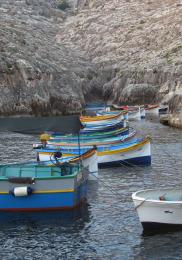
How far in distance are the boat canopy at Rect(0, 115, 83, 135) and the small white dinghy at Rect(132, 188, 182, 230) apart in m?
9.27

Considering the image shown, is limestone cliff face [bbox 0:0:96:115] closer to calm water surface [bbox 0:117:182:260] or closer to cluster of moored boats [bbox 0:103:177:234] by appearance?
cluster of moored boats [bbox 0:103:177:234]

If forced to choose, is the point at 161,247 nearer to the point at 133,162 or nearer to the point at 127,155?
the point at 133,162

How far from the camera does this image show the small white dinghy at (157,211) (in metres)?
27.6

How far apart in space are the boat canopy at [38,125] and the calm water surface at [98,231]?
5172 millimetres

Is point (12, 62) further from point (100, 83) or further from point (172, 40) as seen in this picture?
point (172, 40)

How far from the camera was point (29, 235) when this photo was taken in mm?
29250

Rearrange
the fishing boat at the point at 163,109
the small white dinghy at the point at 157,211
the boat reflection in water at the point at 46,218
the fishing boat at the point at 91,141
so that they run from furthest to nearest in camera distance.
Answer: the fishing boat at the point at 163,109, the fishing boat at the point at 91,141, the boat reflection in water at the point at 46,218, the small white dinghy at the point at 157,211

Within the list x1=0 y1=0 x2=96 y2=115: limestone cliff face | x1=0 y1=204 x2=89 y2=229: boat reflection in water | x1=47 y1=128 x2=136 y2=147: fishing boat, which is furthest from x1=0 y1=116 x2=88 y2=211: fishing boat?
x1=0 y1=0 x2=96 y2=115: limestone cliff face

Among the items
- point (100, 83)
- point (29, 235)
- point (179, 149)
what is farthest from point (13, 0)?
point (29, 235)

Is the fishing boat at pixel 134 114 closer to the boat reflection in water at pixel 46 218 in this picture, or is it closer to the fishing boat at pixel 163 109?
the fishing boat at pixel 163 109

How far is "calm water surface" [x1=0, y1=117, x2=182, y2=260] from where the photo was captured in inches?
1037

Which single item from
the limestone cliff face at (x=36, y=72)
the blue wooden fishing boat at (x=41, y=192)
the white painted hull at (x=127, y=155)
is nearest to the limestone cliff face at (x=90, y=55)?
the limestone cliff face at (x=36, y=72)

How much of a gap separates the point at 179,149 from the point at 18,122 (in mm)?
25474

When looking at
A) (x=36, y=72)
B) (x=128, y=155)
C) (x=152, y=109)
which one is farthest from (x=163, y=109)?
(x=128, y=155)
